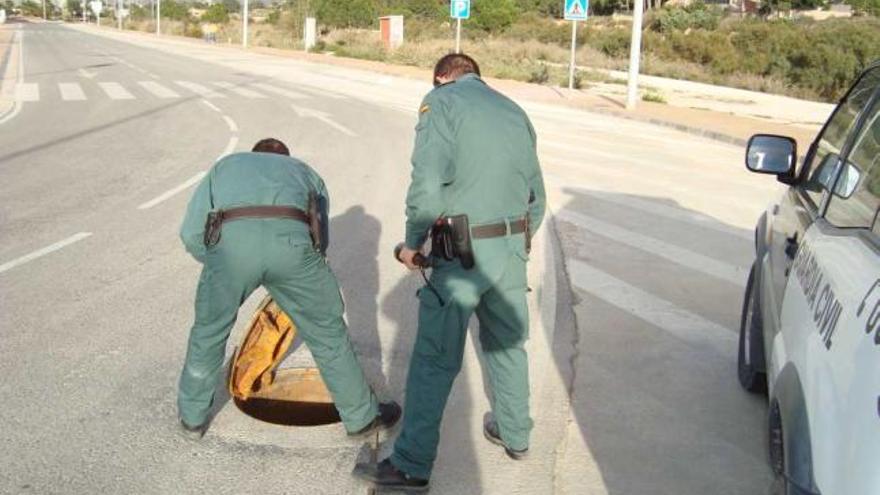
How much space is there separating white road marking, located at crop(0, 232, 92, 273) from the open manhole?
326cm

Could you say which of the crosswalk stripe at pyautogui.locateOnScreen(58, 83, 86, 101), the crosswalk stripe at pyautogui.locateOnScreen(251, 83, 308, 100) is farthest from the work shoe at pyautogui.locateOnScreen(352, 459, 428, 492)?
the crosswalk stripe at pyautogui.locateOnScreen(58, 83, 86, 101)

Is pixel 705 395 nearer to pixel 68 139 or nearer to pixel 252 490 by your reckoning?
pixel 252 490

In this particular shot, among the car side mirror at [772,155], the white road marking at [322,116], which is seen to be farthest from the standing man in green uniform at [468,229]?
the white road marking at [322,116]

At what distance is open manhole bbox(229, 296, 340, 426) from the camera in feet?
13.8

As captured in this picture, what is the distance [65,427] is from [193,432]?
0.62m

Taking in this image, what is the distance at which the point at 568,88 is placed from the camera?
28938 millimetres

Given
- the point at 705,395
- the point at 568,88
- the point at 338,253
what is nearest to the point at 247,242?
the point at 705,395

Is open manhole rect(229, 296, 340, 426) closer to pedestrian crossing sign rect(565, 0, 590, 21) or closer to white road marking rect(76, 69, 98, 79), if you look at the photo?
pedestrian crossing sign rect(565, 0, 590, 21)

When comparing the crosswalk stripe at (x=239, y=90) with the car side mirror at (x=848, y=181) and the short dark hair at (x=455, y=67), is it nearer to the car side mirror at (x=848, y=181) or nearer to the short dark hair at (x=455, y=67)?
the short dark hair at (x=455, y=67)

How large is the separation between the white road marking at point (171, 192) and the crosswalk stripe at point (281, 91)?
11.4 meters

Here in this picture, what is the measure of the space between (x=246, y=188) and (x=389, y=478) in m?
1.30

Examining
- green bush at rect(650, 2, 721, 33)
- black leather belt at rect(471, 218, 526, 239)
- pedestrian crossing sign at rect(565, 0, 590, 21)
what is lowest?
black leather belt at rect(471, 218, 526, 239)

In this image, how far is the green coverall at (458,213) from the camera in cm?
333

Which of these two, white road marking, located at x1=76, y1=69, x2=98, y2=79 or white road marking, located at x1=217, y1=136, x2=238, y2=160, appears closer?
white road marking, located at x1=217, y1=136, x2=238, y2=160
